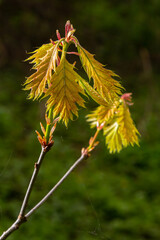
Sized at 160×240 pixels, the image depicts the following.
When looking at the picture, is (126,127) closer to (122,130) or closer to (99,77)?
(122,130)

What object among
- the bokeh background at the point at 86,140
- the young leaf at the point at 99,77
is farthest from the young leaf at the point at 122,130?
the bokeh background at the point at 86,140

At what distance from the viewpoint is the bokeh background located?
2.90 m

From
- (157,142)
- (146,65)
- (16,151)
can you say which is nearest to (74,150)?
(16,151)

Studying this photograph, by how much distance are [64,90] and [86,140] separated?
384cm

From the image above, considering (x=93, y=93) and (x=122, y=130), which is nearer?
(x=93, y=93)

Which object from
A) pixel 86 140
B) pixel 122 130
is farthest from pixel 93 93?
pixel 86 140

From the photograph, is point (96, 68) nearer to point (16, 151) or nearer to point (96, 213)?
point (96, 213)

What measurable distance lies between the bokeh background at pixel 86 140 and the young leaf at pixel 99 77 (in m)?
1.11

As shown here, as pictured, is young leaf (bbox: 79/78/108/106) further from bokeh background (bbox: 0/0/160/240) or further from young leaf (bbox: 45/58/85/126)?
bokeh background (bbox: 0/0/160/240)

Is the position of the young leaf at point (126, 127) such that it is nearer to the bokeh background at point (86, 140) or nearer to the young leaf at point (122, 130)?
the young leaf at point (122, 130)

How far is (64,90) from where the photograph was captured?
1.76 feet

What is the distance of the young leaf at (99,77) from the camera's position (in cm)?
55

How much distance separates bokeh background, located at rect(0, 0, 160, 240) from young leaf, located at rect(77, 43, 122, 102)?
43.8 inches

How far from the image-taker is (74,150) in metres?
4.10
